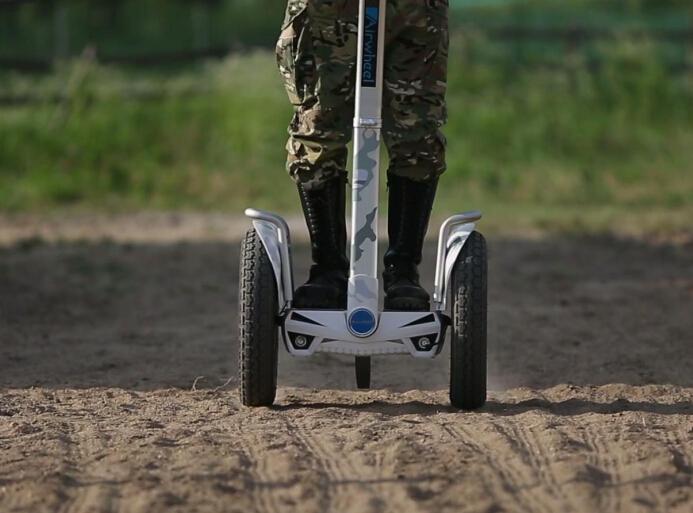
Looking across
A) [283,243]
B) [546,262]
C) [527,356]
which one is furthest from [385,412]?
[546,262]

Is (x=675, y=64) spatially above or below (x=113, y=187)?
above

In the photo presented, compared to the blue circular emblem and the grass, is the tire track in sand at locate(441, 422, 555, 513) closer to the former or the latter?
the blue circular emblem

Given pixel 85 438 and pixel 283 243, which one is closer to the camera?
pixel 85 438

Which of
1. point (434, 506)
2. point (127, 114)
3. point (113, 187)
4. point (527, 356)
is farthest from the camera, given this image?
point (127, 114)

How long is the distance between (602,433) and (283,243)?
4.19 feet

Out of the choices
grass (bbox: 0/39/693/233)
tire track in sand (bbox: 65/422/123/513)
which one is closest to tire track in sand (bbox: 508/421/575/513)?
tire track in sand (bbox: 65/422/123/513)

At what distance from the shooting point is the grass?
39.2 ft

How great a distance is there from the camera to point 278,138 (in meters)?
13.3

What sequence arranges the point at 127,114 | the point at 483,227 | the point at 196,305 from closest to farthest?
the point at 196,305, the point at 483,227, the point at 127,114

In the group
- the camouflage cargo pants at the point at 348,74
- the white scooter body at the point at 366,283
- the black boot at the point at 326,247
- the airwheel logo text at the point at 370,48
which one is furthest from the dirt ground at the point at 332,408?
the airwheel logo text at the point at 370,48

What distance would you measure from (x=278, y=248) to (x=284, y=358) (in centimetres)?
151

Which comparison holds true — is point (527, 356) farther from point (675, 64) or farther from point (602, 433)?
point (675, 64)

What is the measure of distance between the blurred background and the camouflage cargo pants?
608 cm

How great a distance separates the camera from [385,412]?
4.42 meters
